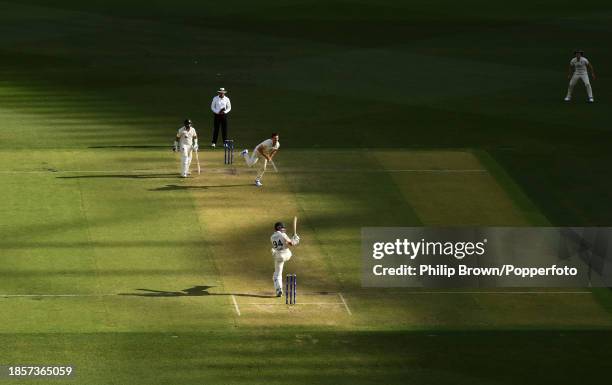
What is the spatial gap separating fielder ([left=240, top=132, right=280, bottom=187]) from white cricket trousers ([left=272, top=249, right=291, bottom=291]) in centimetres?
1023

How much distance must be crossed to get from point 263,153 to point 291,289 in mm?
11305

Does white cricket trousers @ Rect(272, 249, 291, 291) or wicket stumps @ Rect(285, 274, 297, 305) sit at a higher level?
white cricket trousers @ Rect(272, 249, 291, 291)

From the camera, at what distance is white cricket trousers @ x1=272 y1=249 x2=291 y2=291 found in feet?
132

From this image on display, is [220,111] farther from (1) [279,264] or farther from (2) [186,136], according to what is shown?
(1) [279,264]

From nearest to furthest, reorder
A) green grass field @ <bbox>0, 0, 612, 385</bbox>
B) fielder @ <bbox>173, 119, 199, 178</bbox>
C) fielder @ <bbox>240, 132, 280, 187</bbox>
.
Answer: green grass field @ <bbox>0, 0, 612, 385</bbox>, fielder @ <bbox>240, 132, 280, 187</bbox>, fielder @ <bbox>173, 119, 199, 178</bbox>

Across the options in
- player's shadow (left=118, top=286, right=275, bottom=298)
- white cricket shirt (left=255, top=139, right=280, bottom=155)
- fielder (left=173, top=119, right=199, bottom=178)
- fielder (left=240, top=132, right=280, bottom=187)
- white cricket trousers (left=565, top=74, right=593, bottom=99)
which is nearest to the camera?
player's shadow (left=118, top=286, right=275, bottom=298)

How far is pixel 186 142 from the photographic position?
5234cm

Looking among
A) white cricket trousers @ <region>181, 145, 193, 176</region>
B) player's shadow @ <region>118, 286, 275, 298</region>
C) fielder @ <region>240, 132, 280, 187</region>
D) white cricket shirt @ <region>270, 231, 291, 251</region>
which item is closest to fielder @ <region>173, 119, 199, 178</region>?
white cricket trousers @ <region>181, 145, 193, 176</region>

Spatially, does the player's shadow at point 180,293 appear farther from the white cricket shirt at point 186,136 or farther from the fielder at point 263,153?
the white cricket shirt at point 186,136

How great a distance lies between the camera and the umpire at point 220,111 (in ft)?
189

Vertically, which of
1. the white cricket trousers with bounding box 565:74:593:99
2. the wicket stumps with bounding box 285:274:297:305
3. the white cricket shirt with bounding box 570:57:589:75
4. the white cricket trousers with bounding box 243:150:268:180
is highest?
the white cricket shirt with bounding box 570:57:589:75

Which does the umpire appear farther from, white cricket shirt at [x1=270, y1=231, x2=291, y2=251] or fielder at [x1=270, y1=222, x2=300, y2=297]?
white cricket shirt at [x1=270, y1=231, x2=291, y2=251]

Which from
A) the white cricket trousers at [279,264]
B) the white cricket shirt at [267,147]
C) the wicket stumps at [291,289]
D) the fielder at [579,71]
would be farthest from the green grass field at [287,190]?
the white cricket shirt at [267,147]

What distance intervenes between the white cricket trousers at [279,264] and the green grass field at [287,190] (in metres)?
0.64
